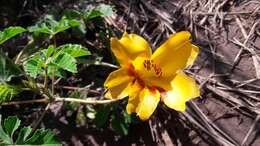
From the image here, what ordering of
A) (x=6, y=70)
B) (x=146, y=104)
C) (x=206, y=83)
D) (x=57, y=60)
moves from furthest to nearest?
(x=206, y=83), (x=6, y=70), (x=57, y=60), (x=146, y=104)

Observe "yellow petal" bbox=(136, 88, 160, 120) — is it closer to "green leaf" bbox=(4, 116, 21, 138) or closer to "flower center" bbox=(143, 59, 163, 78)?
"flower center" bbox=(143, 59, 163, 78)

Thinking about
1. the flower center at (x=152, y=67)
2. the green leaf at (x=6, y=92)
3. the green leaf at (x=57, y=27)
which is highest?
the green leaf at (x=57, y=27)

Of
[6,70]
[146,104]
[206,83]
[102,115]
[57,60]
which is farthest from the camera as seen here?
[206,83]

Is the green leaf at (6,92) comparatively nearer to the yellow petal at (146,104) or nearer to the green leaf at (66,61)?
the green leaf at (66,61)

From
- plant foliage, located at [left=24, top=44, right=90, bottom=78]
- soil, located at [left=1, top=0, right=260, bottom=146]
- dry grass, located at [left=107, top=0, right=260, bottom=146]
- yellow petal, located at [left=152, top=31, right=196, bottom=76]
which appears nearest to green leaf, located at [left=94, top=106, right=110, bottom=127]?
soil, located at [left=1, top=0, right=260, bottom=146]

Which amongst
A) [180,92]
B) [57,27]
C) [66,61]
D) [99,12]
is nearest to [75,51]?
[66,61]

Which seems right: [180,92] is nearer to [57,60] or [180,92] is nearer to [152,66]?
[152,66]

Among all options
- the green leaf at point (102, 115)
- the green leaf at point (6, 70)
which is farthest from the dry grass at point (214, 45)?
the green leaf at point (6, 70)
